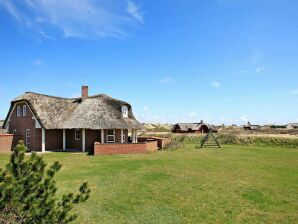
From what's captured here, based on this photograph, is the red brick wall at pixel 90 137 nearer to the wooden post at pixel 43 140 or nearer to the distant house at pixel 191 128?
the wooden post at pixel 43 140

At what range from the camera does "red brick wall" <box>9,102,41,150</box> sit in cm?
2767

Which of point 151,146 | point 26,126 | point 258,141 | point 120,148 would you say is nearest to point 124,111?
point 151,146

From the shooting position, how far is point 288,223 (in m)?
8.30

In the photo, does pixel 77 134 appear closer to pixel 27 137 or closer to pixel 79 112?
pixel 79 112

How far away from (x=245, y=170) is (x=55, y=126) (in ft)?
62.6

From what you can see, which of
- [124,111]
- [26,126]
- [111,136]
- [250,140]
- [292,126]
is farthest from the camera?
[292,126]

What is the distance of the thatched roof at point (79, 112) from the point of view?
2727cm

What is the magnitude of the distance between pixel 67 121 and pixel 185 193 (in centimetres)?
1963

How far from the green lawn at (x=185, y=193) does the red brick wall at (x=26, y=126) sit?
37.6 ft

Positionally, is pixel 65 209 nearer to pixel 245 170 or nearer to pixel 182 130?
pixel 245 170

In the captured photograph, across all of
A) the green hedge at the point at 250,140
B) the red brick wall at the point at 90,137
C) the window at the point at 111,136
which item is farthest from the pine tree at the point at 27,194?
the green hedge at the point at 250,140

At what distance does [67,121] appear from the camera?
1109 inches

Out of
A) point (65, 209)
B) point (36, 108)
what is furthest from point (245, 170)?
point (36, 108)

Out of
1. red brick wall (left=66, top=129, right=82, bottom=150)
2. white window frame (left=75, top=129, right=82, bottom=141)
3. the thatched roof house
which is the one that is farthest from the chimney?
red brick wall (left=66, top=129, right=82, bottom=150)
